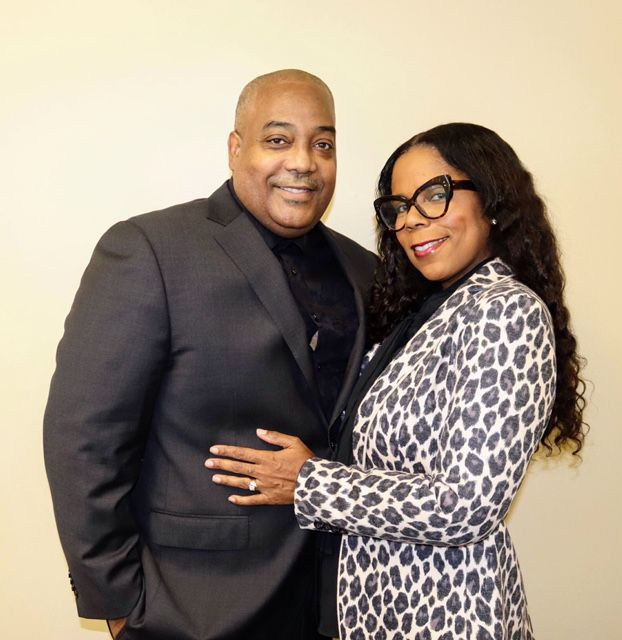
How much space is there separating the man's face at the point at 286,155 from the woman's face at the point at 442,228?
0.78 ft

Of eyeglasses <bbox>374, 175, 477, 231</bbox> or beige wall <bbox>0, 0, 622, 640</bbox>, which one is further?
beige wall <bbox>0, 0, 622, 640</bbox>

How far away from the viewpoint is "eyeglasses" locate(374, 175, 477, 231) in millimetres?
1863

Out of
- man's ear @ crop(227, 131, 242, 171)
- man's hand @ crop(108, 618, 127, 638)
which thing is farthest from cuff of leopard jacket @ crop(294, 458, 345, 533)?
man's ear @ crop(227, 131, 242, 171)

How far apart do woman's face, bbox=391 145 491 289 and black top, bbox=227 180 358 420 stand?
316 mm

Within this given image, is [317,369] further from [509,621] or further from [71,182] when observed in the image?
[71,182]

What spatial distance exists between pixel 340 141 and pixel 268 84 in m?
0.62

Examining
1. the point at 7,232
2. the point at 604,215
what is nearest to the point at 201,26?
the point at 7,232

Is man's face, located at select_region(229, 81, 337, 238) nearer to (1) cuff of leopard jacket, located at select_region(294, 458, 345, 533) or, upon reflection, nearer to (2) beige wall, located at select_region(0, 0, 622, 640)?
(2) beige wall, located at select_region(0, 0, 622, 640)

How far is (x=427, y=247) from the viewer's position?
1.95 m

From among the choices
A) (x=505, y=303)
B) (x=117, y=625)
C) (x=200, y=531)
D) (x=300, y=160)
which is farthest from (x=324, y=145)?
(x=117, y=625)

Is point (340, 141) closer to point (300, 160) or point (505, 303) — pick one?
point (300, 160)

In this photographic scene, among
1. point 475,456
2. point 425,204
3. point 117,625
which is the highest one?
point 425,204

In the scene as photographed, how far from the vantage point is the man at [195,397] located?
5.95 feet

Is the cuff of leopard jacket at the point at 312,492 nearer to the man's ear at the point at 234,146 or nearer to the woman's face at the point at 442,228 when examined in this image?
the woman's face at the point at 442,228
